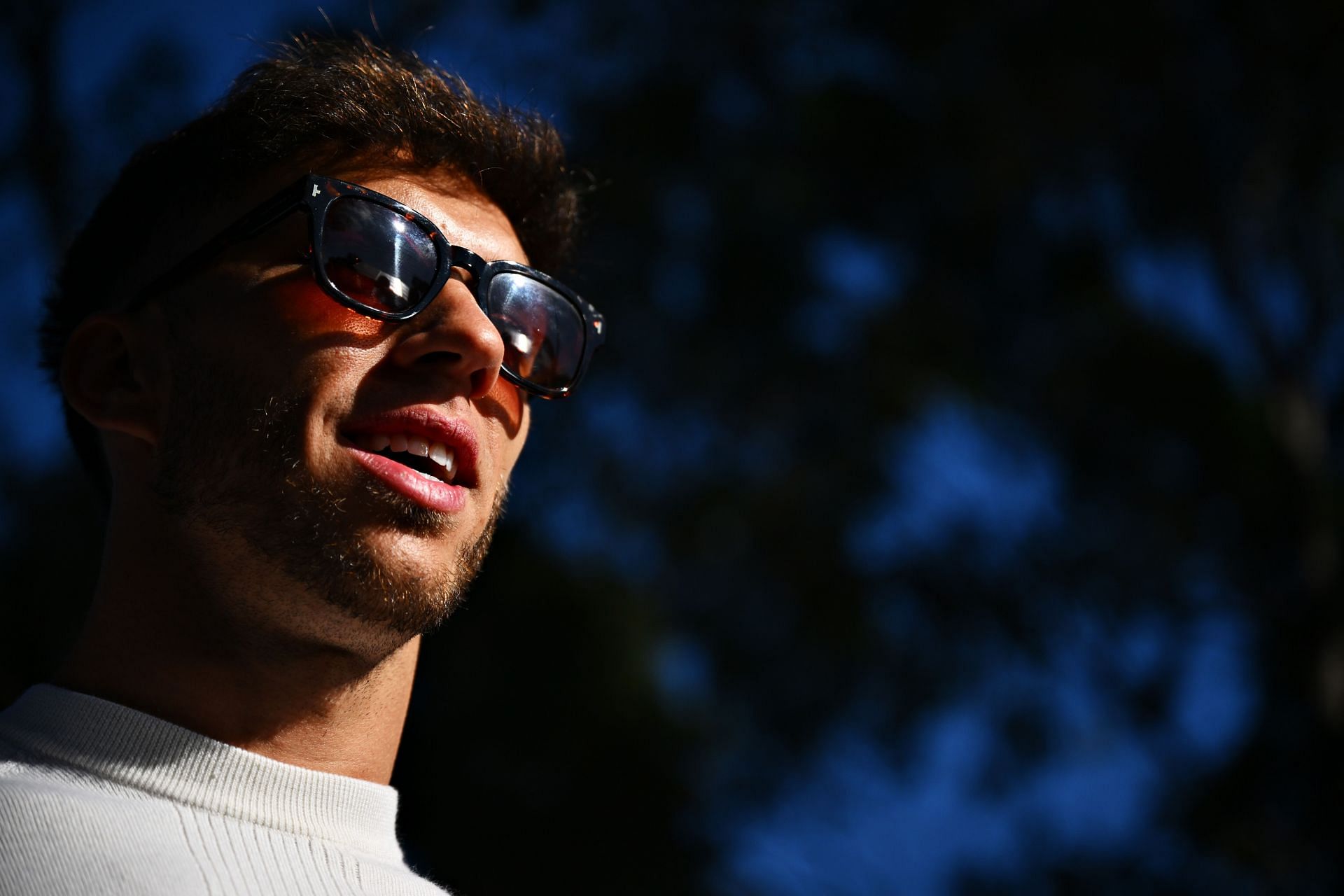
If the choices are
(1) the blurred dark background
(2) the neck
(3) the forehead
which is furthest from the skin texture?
(1) the blurred dark background

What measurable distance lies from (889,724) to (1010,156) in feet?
11.6

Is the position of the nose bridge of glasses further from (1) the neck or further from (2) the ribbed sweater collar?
(2) the ribbed sweater collar

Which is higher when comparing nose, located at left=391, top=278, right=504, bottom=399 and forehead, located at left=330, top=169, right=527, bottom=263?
forehead, located at left=330, top=169, right=527, bottom=263

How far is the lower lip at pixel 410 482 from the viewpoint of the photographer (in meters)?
1.46

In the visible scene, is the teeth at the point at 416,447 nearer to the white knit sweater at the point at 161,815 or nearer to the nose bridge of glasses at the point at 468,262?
the nose bridge of glasses at the point at 468,262

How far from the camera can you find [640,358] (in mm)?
7734

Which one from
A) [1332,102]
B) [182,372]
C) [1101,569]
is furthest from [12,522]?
[1332,102]

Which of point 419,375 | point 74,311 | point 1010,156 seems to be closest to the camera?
point 419,375

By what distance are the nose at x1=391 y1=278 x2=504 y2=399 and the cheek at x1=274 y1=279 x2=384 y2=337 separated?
49mm

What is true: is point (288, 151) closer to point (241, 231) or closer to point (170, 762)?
→ point (241, 231)

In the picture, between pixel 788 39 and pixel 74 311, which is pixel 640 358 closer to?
pixel 788 39

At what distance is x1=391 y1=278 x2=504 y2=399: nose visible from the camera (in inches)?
60.4

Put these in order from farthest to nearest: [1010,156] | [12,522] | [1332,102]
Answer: [1010,156]
[1332,102]
[12,522]

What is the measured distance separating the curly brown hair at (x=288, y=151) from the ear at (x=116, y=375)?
73 millimetres
